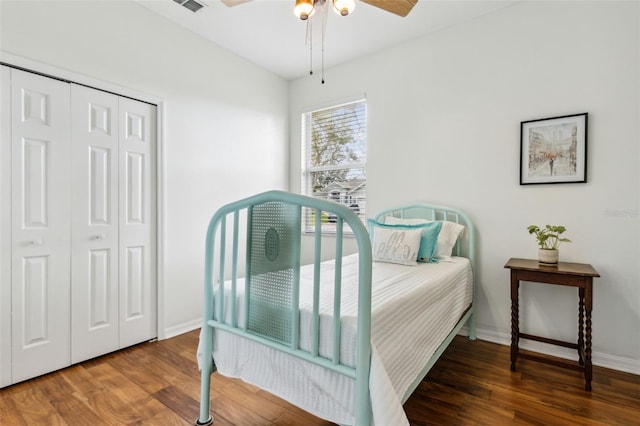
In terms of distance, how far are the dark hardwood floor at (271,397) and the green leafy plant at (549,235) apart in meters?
0.84

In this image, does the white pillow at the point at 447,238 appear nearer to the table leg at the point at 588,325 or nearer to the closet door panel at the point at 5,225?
the table leg at the point at 588,325

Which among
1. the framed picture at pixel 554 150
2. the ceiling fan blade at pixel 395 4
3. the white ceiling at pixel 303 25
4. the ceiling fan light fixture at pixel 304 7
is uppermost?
the white ceiling at pixel 303 25

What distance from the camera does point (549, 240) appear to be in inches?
93.0

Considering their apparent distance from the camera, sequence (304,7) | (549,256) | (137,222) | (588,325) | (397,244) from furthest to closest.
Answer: (137,222), (397,244), (549,256), (588,325), (304,7)

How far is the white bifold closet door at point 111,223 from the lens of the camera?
7.27ft

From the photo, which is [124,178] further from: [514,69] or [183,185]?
[514,69]

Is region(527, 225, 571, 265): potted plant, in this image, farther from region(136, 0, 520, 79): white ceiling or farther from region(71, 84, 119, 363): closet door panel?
region(71, 84, 119, 363): closet door panel

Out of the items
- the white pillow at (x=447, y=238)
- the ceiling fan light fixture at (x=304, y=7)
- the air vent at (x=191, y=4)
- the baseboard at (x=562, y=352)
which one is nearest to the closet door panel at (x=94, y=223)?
the air vent at (x=191, y=4)

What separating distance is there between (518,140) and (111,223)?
318 centimetres

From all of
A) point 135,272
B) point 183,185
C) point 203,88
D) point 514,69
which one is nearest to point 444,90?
point 514,69

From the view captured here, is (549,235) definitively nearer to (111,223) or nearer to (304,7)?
(304,7)

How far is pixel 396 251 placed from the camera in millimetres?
2387

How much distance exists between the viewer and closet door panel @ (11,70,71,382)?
6.39ft

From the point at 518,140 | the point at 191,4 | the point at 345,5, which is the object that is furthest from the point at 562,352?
the point at 191,4
